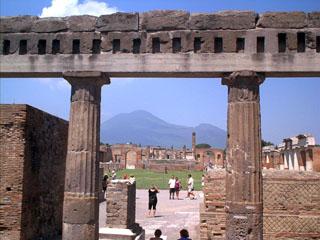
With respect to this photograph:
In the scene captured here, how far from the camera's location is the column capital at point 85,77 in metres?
8.45

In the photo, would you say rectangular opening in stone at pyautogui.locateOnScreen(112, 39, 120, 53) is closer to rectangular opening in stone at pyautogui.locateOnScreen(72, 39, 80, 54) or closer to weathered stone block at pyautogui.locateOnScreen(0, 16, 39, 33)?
rectangular opening in stone at pyautogui.locateOnScreen(72, 39, 80, 54)

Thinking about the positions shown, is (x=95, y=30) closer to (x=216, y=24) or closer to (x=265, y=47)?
(x=216, y=24)

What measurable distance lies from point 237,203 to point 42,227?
22.2 feet

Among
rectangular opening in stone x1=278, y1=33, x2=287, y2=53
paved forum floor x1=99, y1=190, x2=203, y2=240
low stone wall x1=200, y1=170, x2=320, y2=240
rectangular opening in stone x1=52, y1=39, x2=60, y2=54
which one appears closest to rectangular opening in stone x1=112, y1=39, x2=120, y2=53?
rectangular opening in stone x1=52, y1=39, x2=60, y2=54

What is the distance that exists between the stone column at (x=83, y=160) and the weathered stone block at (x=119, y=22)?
37.7 inches

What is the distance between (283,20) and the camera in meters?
8.20

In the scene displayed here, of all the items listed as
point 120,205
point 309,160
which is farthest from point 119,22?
point 309,160

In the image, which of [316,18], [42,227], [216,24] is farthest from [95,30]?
[42,227]

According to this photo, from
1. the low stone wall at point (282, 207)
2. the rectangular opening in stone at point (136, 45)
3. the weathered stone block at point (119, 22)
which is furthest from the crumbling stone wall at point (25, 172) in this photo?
the low stone wall at point (282, 207)

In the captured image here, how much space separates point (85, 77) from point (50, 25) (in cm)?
135

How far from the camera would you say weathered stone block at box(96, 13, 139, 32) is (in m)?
A: 8.52

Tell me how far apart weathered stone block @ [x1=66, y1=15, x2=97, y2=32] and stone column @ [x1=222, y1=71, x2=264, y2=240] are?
114 inches

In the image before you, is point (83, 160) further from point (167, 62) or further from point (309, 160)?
point (309, 160)

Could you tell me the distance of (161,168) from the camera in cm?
6488
